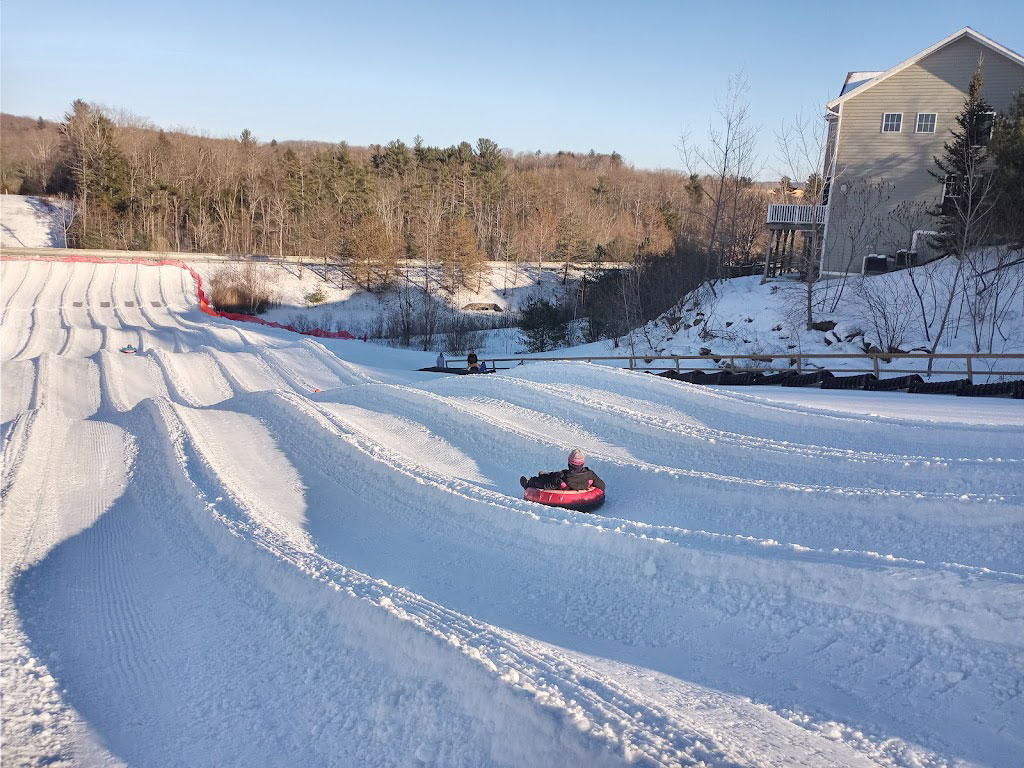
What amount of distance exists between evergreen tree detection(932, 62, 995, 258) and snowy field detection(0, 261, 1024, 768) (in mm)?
11026

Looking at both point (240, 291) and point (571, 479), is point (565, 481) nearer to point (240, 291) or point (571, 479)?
point (571, 479)

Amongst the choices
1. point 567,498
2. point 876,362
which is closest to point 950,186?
point 876,362

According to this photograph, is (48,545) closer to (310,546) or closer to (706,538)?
(310,546)

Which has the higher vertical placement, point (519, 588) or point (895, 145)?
point (895, 145)

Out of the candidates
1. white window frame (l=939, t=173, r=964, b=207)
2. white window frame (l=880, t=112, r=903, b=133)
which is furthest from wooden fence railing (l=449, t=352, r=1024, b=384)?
white window frame (l=880, t=112, r=903, b=133)

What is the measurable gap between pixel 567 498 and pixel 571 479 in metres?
0.25

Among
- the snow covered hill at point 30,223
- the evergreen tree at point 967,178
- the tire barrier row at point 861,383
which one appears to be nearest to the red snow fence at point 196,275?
the snow covered hill at point 30,223

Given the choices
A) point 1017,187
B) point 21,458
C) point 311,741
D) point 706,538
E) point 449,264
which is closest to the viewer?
point 311,741

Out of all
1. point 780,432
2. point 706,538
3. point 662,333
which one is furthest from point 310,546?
point 662,333

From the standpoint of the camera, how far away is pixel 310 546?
7742 mm

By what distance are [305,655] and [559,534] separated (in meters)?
3.02

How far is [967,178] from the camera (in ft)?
67.5

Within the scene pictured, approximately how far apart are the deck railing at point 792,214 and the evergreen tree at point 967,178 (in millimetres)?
4144

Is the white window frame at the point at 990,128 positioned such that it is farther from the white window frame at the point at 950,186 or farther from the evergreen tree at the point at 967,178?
the white window frame at the point at 950,186
